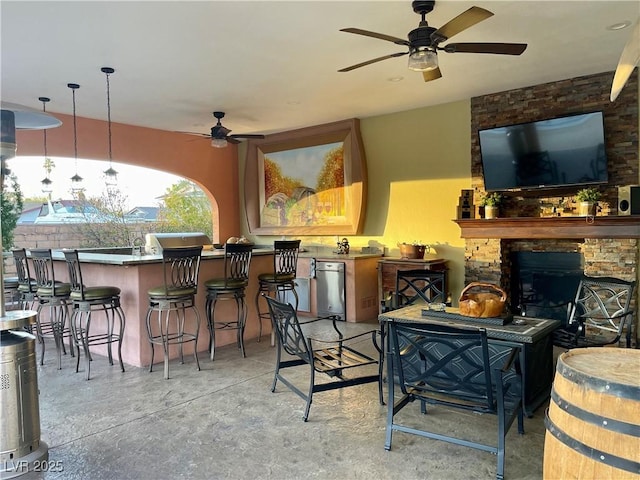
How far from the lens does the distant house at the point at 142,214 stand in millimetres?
8758

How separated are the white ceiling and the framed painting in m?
0.86

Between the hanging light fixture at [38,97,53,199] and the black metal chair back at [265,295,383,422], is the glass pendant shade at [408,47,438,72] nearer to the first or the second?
the black metal chair back at [265,295,383,422]

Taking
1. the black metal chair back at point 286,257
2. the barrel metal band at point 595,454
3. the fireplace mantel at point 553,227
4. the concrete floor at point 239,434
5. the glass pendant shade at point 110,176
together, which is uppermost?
the glass pendant shade at point 110,176

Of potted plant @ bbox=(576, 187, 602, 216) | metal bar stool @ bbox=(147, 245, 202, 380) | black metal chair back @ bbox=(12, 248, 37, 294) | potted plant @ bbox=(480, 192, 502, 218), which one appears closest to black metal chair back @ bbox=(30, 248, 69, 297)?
black metal chair back @ bbox=(12, 248, 37, 294)

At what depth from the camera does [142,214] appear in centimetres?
909

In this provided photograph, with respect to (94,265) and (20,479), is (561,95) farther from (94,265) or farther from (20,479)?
(20,479)

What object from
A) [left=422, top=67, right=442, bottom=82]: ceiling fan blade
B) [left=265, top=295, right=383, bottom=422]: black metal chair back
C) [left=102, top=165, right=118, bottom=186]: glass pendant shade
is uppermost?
[left=422, top=67, right=442, bottom=82]: ceiling fan blade

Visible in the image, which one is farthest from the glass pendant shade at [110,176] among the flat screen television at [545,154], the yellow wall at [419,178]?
the flat screen television at [545,154]

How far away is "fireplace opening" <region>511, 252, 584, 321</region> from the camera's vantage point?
515 cm

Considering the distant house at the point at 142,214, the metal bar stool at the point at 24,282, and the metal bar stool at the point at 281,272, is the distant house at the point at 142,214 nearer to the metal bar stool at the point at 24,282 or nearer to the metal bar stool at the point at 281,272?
the metal bar stool at the point at 24,282

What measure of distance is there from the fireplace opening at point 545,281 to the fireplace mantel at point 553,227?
0.47m

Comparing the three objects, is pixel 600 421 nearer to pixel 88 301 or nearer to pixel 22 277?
pixel 88 301

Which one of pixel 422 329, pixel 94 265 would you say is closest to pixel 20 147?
pixel 94 265

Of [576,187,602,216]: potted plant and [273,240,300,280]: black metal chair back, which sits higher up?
[576,187,602,216]: potted plant
